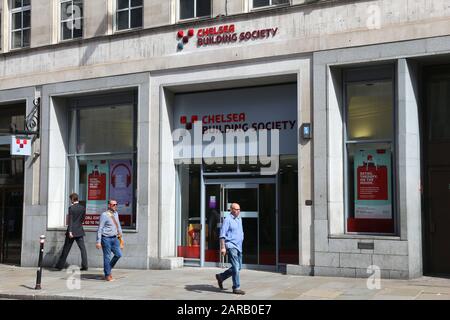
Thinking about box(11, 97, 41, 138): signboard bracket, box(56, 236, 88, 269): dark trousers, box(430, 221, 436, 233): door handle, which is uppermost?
box(11, 97, 41, 138): signboard bracket

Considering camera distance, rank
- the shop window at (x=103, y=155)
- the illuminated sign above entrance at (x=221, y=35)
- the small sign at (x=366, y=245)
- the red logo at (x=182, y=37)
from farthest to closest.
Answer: the shop window at (x=103, y=155) → the red logo at (x=182, y=37) → the illuminated sign above entrance at (x=221, y=35) → the small sign at (x=366, y=245)

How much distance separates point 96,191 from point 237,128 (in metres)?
4.80

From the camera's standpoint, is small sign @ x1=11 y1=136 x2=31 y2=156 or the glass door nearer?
the glass door

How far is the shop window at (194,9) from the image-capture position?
53.3 ft

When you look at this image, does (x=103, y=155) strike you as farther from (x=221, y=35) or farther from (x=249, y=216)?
(x=221, y=35)

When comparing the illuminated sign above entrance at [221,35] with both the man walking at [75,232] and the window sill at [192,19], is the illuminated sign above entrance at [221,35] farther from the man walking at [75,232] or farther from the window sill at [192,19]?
the man walking at [75,232]

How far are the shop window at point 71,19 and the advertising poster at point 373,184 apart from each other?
9168 mm

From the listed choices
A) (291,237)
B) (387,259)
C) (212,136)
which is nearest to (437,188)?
(387,259)

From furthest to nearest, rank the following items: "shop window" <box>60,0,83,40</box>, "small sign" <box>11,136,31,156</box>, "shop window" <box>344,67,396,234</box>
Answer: "shop window" <box>60,0,83,40</box> < "small sign" <box>11,136,31,156</box> < "shop window" <box>344,67,396,234</box>

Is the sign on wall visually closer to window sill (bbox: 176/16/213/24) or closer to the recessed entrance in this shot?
window sill (bbox: 176/16/213/24)

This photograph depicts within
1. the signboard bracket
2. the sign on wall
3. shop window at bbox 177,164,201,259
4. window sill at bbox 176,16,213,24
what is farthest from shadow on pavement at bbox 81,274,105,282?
window sill at bbox 176,16,213,24

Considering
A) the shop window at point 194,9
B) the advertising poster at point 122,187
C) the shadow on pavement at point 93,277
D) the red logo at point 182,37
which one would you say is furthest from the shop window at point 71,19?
the shadow on pavement at point 93,277

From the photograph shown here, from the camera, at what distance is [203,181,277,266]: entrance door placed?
15609 mm

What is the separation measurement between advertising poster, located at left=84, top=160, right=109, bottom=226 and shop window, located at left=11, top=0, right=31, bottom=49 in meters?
4.65
